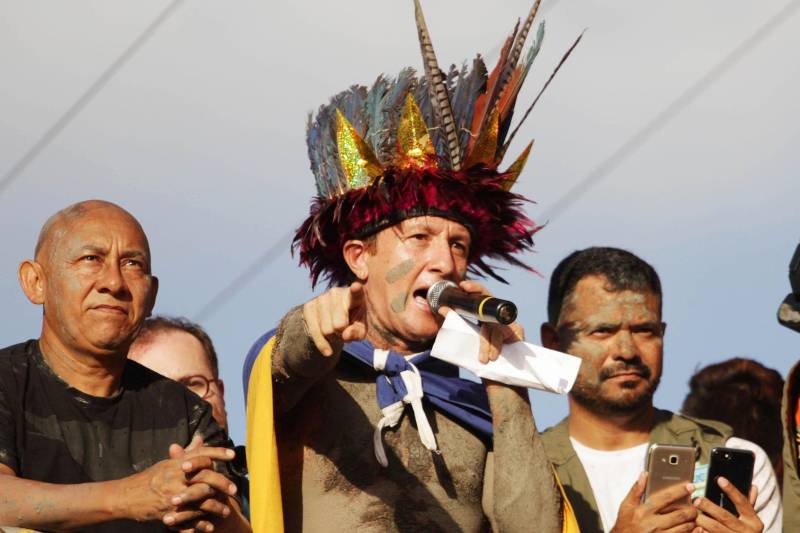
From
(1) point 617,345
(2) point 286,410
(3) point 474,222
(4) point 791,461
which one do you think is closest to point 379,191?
(3) point 474,222

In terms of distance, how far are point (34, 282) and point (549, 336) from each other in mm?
2347

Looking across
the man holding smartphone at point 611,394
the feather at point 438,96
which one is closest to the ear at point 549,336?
the man holding smartphone at point 611,394

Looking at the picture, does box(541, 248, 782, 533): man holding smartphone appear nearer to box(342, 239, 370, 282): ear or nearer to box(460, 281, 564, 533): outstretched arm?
box(460, 281, 564, 533): outstretched arm

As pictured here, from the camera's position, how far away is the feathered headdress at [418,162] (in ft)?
17.5

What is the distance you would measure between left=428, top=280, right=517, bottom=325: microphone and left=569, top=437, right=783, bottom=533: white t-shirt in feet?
4.42

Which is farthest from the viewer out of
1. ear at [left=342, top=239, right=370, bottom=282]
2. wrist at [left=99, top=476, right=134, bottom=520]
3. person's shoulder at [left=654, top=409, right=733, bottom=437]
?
person's shoulder at [left=654, top=409, right=733, bottom=437]

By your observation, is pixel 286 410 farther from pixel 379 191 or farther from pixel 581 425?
pixel 581 425

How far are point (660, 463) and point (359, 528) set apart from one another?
1047mm

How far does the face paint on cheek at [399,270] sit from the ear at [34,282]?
3.86ft

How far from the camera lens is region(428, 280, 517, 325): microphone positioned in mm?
4414

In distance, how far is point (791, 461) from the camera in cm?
517

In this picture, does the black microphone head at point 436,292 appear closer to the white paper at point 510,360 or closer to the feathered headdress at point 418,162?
the white paper at point 510,360

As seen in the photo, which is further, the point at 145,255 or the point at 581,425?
the point at 581,425

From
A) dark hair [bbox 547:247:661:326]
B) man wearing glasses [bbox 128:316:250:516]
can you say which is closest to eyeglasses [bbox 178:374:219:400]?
man wearing glasses [bbox 128:316:250:516]
